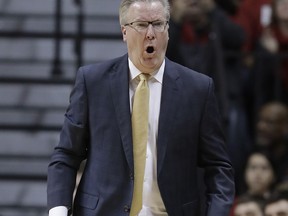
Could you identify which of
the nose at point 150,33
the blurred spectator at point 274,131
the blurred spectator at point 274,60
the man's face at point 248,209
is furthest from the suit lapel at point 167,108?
the blurred spectator at point 274,60

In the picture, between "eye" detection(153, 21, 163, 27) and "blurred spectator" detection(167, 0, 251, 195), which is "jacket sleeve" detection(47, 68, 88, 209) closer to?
"eye" detection(153, 21, 163, 27)

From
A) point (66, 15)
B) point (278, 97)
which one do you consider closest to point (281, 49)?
point (278, 97)

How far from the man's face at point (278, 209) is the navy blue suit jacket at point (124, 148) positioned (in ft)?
7.41

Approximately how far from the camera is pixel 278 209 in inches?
266

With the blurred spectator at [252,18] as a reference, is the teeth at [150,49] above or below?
above

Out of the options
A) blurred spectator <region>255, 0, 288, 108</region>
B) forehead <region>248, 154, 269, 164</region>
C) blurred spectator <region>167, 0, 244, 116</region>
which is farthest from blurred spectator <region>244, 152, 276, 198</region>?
blurred spectator <region>255, 0, 288, 108</region>

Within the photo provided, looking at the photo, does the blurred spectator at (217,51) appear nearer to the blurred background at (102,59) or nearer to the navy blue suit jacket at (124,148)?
the blurred background at (102,59)

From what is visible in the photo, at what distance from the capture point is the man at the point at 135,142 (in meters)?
4.43

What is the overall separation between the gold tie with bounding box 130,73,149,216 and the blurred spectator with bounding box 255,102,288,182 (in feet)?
12.5

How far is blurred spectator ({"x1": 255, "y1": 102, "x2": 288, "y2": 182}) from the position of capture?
26.9 ft

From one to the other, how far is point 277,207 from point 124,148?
2586 mm

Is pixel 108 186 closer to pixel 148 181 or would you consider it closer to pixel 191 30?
pixel 148 181

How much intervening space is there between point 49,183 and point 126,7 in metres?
0.82

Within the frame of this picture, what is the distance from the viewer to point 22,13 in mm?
8695
